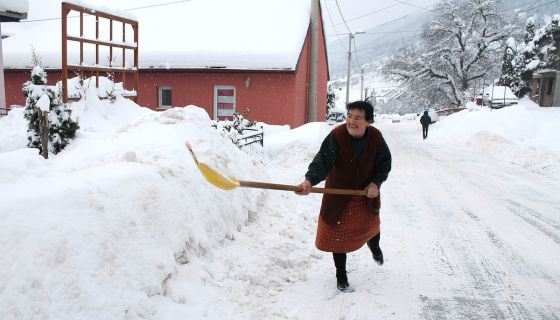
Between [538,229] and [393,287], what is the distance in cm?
317

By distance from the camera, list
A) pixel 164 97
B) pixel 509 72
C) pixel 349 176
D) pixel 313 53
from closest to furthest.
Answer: pixel 349 176 → pixel 313 53 → pixel 164 97 → pixel 509 72

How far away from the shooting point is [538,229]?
19.6 feet

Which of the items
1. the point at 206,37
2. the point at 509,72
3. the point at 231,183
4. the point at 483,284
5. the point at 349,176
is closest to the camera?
the point at 231,183

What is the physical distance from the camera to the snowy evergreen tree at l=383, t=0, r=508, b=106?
130 feet

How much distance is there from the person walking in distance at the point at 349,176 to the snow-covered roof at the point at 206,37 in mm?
13662

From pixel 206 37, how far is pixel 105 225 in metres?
16.8

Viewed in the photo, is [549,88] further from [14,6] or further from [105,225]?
[105,225]

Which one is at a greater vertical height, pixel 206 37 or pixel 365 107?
pixel 206 37

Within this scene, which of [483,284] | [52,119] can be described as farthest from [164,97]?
[483,284]

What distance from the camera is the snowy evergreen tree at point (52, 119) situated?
589 centimetres

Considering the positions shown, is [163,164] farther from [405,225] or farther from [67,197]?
[405,225]

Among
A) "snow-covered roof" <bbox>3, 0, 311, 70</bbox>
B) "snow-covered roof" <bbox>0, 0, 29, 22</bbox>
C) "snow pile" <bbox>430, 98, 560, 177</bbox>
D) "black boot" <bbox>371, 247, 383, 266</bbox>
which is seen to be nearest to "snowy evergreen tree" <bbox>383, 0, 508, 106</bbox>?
"snow pile" <bbox>430, 98, 560, 177</bbox>

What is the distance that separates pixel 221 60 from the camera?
58.0 feet

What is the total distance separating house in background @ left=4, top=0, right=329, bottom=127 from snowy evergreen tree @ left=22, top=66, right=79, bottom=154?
1177 cm
